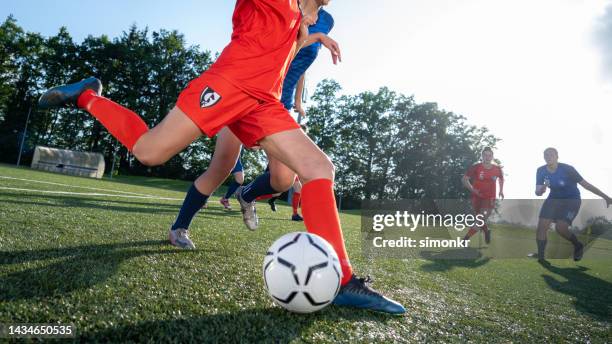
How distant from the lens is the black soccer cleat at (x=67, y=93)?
2.67m

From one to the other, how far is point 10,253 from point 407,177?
49.4m

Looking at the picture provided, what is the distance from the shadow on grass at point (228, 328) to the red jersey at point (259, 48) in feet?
3.99

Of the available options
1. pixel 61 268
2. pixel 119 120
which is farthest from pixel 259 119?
pixel 61 268

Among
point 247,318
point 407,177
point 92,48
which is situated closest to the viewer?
point 247,318

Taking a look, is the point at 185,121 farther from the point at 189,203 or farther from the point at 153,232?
the point at 153,232

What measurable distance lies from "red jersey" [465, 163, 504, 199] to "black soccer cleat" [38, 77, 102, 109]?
8477 millimetres

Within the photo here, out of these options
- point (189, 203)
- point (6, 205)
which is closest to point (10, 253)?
point (189, 203)

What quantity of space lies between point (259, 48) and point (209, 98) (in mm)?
430

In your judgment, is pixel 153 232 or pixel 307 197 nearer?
pixel 307 197

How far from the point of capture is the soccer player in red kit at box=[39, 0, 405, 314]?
2.01 metres

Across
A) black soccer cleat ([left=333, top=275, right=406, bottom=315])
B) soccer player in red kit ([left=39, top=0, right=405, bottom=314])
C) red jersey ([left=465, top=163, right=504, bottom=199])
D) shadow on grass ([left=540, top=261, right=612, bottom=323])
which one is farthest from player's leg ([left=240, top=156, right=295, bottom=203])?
red jersey ([left=465, top=163, right=504, bottom=199])

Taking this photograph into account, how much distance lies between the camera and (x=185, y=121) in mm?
2027

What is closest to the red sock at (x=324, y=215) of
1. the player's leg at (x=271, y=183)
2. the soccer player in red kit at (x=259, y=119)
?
the soccer player in red kit at (x=259, y=119)

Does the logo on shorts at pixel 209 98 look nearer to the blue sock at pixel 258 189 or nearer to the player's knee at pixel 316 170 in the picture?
the player's knee at pixel 316 170
